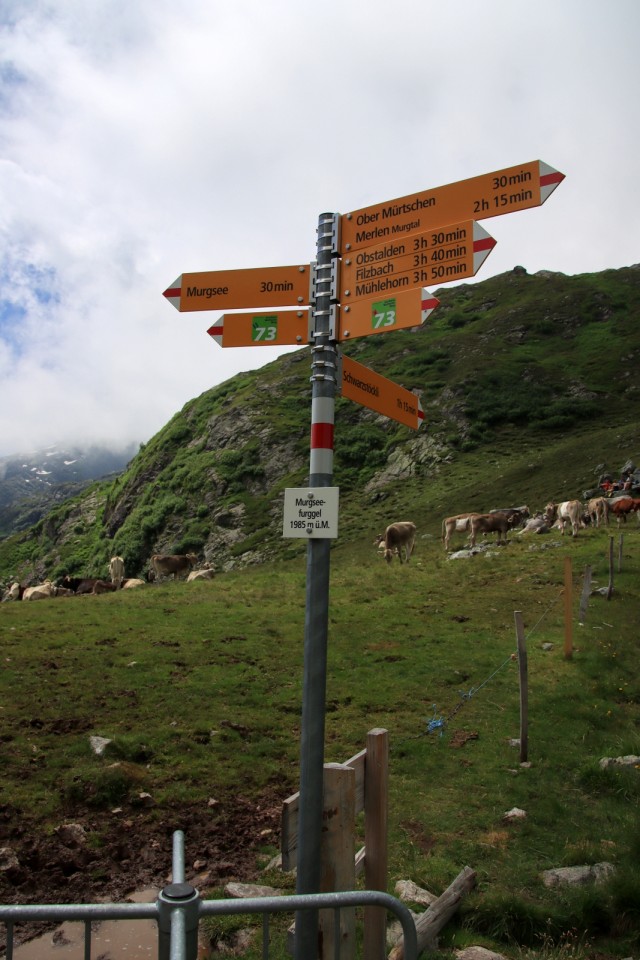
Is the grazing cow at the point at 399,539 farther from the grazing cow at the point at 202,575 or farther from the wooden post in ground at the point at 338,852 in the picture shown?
the wooden post in ground at the point at 338,852

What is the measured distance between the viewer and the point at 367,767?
452 cm

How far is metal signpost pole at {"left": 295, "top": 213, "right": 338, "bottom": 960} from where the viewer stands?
384 cm

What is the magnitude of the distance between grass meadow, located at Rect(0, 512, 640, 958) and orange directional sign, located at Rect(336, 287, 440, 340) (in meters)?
4.81

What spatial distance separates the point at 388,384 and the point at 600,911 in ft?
15.9

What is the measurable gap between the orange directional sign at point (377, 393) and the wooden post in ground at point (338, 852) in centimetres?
234

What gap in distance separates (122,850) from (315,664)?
15.8ft

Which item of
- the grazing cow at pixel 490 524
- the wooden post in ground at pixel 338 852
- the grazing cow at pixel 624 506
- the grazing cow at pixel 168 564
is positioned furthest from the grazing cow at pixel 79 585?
the wooden post in ground at pixel 338 852

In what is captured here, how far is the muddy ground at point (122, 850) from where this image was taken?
6.52 metres

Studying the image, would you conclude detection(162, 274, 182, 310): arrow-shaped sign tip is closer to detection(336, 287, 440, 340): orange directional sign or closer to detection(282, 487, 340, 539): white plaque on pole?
detection(336, 287, 440, 340): orange directional sign

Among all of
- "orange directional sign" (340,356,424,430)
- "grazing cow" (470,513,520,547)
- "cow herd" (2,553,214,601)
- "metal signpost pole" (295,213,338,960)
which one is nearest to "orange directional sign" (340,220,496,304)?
"metal signpost pole" (295,213,338,960)

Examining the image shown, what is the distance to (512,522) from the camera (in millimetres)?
34281

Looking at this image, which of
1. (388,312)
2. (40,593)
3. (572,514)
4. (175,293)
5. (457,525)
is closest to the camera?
(388,312)

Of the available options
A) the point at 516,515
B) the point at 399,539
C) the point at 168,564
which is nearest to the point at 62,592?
the point at 168,564

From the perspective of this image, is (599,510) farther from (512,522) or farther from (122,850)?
(122,850)
